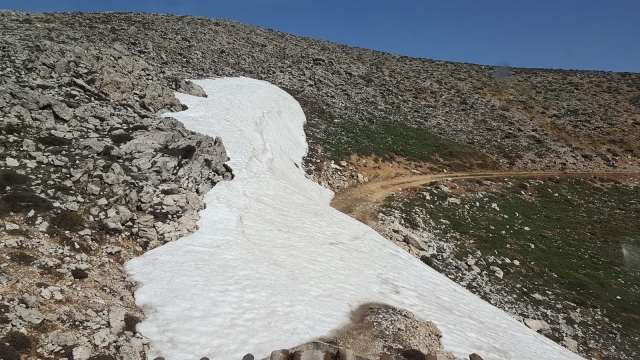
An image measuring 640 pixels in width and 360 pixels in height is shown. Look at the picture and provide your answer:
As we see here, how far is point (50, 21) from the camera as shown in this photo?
52.6m

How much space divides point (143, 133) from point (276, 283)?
42.8 feet

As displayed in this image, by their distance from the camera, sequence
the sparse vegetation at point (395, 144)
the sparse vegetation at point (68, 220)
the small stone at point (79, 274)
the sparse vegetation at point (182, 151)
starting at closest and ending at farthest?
the small stone at point (79, 274) < the sparse vegetation at point (68, 220) < the sparse vegetation at point (182, 151) < the sparse vegetation at point (395, 144)

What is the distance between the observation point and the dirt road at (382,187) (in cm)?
2981

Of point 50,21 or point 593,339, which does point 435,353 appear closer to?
point 593,339

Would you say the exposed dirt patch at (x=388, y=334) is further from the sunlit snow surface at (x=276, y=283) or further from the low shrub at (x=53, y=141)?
the low shrub at (x=53, y=141)

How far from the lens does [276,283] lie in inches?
584

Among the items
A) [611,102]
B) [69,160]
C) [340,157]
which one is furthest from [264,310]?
[611,102]

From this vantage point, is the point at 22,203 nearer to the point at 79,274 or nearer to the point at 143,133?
the point at 79,274

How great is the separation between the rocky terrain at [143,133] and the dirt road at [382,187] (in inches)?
70.7

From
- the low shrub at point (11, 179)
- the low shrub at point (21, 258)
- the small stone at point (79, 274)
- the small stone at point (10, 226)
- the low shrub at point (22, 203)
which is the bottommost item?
the small stone at point (79, 274)

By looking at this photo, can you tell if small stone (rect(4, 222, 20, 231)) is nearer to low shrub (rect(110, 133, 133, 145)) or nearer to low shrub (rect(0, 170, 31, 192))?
low shrub (rect(0, 170, 31, 192))

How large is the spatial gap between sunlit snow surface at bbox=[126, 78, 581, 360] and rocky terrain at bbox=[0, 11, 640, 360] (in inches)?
40.9

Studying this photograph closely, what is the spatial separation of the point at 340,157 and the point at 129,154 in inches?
844

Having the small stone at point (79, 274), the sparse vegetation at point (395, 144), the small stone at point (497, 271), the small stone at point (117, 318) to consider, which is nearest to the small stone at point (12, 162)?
the small stone at point (79, 274)
